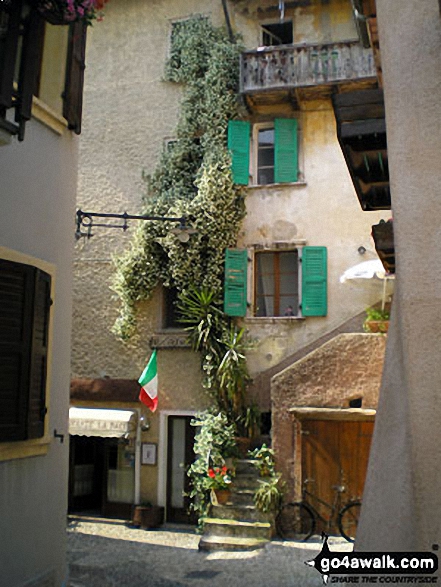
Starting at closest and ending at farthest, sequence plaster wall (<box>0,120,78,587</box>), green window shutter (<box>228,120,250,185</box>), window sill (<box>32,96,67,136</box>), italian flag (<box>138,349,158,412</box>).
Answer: plaster wall (<box>0,120,78,587</box>) → window sill (<box>32,96,67,136</box>) → italian flag (<box>138,349,158,412</box>) → green window shutter (<box>228,120,250,185</box>)

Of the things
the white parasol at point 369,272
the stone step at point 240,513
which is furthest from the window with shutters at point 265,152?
the stone step at point 240,513

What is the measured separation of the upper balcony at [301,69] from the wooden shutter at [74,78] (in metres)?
7.46

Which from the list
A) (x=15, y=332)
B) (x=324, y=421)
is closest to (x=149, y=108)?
(x=324, y=421)

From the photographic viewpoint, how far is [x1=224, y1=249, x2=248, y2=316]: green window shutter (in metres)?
14.7

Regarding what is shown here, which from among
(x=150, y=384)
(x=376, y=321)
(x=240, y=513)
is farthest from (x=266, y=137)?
(x=240, y=513)

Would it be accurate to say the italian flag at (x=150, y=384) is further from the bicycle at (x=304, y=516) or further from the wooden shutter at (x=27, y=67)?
the wooden shutter at (x=27, y=67)

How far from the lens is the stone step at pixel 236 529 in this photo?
40.0ft

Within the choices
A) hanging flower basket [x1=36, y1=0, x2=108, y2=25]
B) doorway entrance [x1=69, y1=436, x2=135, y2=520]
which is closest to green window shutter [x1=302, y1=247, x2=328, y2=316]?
doorway entrance [x1=69, y1=436, x2=135, y2=520]

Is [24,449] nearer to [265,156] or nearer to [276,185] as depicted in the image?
[276,185]

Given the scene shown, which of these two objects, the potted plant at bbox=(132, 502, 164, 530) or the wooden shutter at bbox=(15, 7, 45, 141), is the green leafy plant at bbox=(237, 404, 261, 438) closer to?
the potted plant at bbox=(132, 502, 164, 530)

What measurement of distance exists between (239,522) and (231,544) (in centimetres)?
73

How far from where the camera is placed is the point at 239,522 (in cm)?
1251

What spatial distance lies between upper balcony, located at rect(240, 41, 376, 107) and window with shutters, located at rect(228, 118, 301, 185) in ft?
2.27

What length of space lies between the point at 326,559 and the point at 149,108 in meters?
13.8
